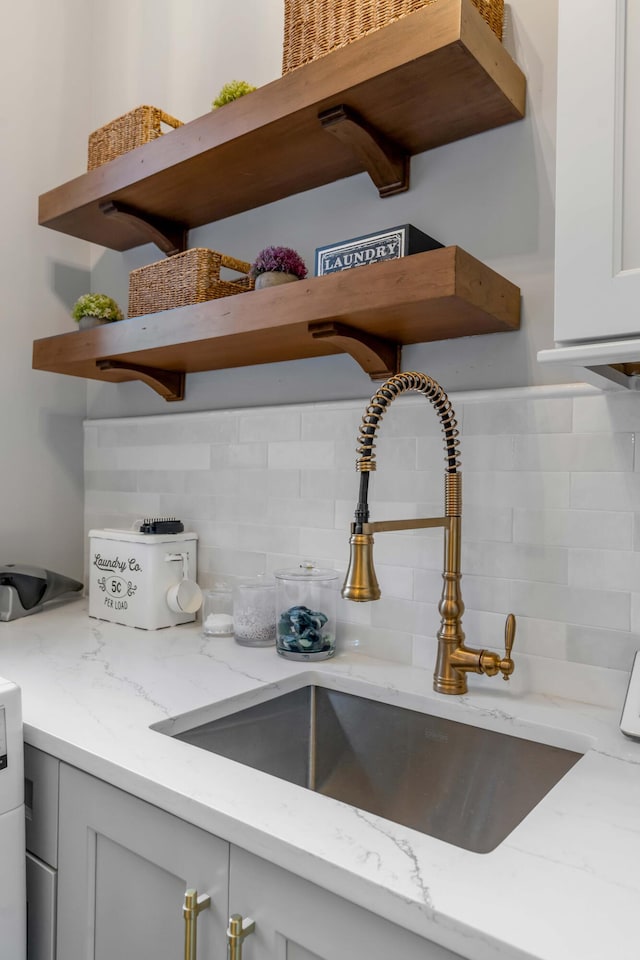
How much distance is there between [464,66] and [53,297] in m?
1.50

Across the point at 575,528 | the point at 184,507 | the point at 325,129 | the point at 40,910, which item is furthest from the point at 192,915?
the point at 325,129

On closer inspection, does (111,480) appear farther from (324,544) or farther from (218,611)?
(324,544)

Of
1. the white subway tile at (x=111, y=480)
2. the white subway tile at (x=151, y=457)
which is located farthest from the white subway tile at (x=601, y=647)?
the white subway tile at (x=111, y=480)

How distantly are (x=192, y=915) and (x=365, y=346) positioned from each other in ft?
3.27

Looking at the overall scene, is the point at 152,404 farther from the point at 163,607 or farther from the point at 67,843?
the point at 67,843

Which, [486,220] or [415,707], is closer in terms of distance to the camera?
[415,707]

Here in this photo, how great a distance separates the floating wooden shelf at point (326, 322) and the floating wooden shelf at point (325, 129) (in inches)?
13.0

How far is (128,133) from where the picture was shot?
175 centimetres

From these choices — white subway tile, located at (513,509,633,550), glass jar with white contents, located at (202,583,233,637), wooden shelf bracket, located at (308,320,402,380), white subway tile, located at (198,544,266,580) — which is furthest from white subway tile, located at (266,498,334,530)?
white subway tile, located at (513,509,633,550)

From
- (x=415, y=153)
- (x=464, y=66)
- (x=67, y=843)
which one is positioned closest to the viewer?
(x=67, y=843)

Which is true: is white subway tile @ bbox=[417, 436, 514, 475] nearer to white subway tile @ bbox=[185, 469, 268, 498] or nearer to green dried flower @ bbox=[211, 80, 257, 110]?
white subway tile @ bbox=[185, 469, 268, 498]

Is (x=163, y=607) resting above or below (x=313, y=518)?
below

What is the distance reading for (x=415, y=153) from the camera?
1454mm

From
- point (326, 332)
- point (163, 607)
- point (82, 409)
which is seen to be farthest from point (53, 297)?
point (326, 332)
